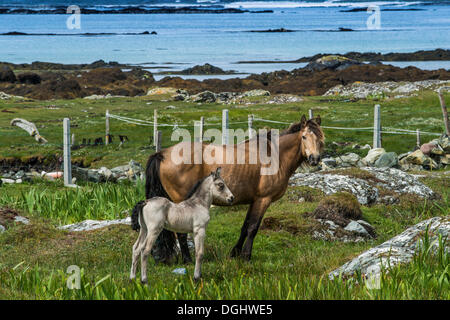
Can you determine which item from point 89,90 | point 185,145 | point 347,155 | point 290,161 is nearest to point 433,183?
point 347,155

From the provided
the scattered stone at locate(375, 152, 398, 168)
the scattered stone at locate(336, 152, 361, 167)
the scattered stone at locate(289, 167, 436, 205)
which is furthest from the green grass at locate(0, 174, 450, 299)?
the scattered stone at locate(336, 152, 361, 167)

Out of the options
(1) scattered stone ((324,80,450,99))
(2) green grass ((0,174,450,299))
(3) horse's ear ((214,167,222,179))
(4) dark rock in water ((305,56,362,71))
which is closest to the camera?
(2) green grass ((0,174,450,299))

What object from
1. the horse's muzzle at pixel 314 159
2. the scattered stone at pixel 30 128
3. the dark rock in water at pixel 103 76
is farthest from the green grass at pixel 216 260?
the dark rock in water at pixel 103 76

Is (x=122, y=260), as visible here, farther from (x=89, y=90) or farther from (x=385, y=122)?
(x=89, y=90)

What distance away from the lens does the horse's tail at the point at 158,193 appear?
1054 cm

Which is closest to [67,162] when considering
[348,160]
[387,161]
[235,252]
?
[348,160]

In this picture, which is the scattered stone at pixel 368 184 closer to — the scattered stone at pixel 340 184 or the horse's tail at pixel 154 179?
the scattered stone at pixel 340 184

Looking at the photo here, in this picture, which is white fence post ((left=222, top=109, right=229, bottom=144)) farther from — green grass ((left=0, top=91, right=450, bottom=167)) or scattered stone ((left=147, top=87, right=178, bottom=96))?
scattered stone ((left=147, top=87, right=178, bottom=96))

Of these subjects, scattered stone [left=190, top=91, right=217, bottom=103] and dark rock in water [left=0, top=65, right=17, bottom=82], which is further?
dark rock in water [left=0, top=65, right=17, bottom=82]

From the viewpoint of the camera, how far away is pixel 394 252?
9203 millimetres

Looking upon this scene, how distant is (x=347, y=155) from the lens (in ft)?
85.0

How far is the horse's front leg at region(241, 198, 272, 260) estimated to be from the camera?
35.6ft

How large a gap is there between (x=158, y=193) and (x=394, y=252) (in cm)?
359
